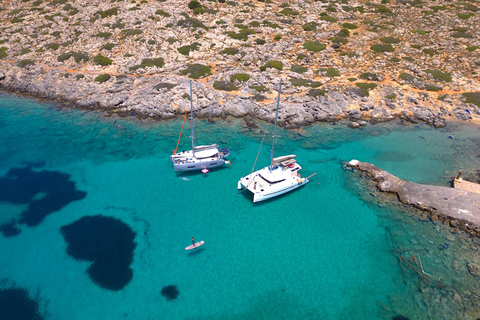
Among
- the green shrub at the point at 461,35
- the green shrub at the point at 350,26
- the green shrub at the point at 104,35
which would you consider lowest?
the green shrub at the point at 104,35

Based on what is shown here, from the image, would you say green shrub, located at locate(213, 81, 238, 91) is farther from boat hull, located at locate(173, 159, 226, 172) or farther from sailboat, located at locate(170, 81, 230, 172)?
boat hull, located at locate(173, 159, 226, 172)

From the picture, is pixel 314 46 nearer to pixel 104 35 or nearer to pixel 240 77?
pixel 240 77

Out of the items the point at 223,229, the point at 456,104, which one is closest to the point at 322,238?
the point at 223,229

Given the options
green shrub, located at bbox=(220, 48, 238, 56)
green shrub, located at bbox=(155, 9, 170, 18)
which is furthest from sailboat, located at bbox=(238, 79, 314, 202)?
green shrub, located at bbox=(155, 9, 170, 18)

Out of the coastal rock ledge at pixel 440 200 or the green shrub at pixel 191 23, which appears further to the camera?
the green shrub at pixel 191 23

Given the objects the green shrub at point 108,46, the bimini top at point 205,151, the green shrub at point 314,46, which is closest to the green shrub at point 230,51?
the green shrub at point 314,46

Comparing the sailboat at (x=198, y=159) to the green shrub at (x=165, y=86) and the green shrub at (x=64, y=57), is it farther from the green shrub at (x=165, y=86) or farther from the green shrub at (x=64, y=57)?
the green shrub at (x=64, y=57)

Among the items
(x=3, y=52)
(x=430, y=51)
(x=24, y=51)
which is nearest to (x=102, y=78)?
(x=24, y=51)
